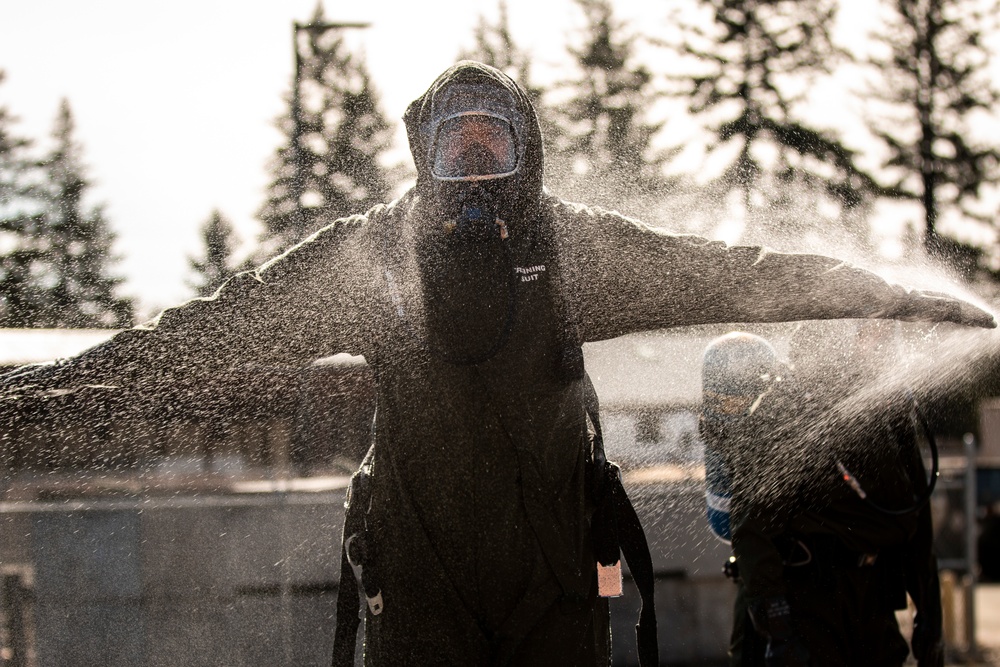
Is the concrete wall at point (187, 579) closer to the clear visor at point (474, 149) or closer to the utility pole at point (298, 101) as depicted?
the clear visor at point (474, 149)

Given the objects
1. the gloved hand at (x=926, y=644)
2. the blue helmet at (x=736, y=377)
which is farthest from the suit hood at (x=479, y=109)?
the gloved hand at (x=926, y=644)

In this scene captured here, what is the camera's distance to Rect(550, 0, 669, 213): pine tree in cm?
1170

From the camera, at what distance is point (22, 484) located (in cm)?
555

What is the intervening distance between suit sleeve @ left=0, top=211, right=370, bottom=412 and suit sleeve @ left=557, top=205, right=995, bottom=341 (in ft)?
1.86

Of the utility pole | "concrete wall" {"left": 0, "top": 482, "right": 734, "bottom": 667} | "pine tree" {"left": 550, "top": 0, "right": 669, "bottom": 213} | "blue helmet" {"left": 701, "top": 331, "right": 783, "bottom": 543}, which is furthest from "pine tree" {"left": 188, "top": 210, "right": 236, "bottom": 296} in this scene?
"blue helmet" {"left": 701, "top": 331, "right": 783, "bottom": 543}

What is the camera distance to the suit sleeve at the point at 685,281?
2.60 m

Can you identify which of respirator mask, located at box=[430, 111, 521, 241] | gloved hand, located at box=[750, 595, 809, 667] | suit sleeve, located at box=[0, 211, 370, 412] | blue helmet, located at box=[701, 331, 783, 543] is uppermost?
respirator mask, located at box=[430, 111, 521, 241]

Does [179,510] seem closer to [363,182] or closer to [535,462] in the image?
[535,462]

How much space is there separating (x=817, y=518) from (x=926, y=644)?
0.72 metres

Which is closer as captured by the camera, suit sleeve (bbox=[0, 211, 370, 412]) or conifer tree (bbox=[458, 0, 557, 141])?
suit sleeve (bbox=[0, 211, 370, 412])

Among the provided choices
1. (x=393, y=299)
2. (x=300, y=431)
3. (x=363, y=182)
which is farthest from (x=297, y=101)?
(x=393, y=299)

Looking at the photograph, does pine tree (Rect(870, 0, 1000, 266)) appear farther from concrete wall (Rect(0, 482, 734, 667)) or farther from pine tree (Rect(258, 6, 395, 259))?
concrete wall (Rect(0, 482, 734, 667))

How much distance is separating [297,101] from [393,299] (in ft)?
21.2

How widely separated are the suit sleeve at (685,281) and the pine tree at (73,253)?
7.18m
